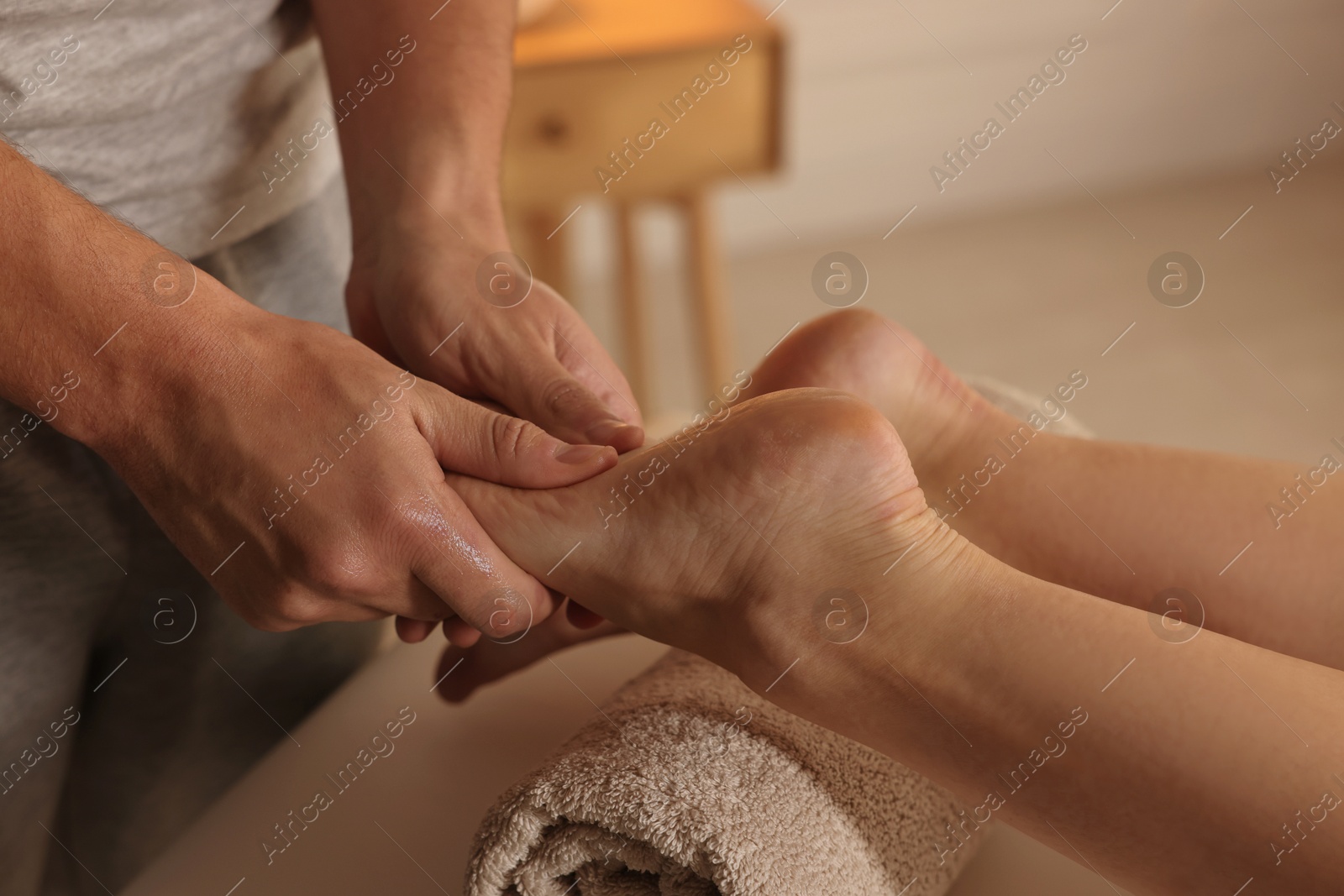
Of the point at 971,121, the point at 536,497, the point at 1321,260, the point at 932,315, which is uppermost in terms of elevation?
the point at 536,497

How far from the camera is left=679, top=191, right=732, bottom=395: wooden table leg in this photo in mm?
1697

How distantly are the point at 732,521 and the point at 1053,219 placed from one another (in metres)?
2.37

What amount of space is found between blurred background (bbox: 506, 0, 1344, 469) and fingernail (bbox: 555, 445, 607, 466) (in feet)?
3.83

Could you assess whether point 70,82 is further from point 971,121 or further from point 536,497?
point 971,121

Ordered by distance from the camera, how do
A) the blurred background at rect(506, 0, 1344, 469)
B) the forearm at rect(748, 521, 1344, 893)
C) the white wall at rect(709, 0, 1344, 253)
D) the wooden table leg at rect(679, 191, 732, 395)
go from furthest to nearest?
the white wall at rect(709, 0, 1344, 253) → the blurred background at rect(506, 0, 1344, 469) → the wooden table leg at rect(679, 191, 732, 395) → the forearm at rect(748, 521, 1344, 893)

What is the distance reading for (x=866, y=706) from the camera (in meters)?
0.55

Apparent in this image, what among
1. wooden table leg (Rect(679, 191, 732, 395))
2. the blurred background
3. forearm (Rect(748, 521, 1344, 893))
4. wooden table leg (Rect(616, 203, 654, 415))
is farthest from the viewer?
the blurred background

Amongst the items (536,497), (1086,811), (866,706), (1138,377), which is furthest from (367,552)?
(1138,377)

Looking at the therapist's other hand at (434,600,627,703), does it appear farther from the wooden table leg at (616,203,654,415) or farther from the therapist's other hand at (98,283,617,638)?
the wooden table leg at (616,203,654,415)

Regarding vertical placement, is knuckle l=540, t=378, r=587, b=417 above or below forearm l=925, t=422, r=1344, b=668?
above

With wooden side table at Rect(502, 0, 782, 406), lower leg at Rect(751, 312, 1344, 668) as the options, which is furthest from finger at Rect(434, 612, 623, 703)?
wooden side table at Rect(502, 0, 782, 406)

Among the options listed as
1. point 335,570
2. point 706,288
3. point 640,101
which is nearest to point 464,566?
point 335,570

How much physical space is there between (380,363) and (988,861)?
0.44 m

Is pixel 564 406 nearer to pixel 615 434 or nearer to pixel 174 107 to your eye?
pixel 615 434
